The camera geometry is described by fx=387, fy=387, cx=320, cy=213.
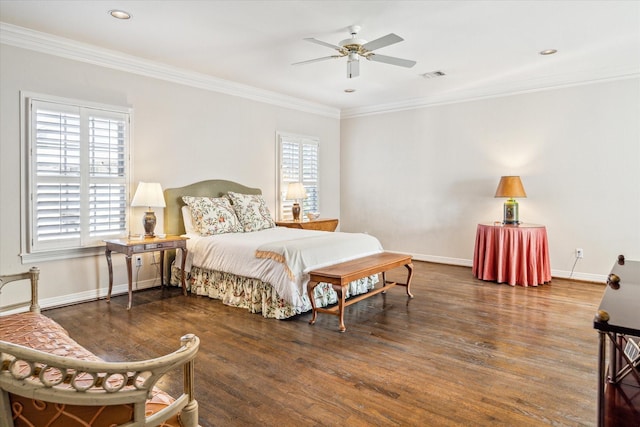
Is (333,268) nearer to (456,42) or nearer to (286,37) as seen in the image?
(286,37)

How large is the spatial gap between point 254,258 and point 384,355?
5.42ft

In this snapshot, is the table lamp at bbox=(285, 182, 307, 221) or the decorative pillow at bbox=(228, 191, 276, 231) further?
the table lamp at bbox=(285, 182, 307, 221)

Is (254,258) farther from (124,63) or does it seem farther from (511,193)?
(511,193)

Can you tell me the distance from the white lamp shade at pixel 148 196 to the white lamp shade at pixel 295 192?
7.39 feet

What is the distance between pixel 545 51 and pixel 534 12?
1.18m

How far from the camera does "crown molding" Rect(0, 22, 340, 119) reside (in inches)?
149

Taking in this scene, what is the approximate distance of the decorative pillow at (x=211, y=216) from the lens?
4797 mm

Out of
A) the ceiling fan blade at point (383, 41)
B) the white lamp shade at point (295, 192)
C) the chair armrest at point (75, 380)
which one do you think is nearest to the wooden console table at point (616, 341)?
the chair armrest at point (75, 380)

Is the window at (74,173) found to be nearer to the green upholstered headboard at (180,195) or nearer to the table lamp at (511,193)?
the green upholstered headboard at (180,195)

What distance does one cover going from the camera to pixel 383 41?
11.2 feet

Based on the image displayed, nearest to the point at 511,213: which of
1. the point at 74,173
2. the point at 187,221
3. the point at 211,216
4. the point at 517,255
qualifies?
the point at 517,255

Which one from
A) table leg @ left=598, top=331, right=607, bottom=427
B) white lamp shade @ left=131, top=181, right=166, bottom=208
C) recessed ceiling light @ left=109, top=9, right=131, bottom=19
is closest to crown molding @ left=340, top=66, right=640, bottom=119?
white lamp shade @ left=131, top=181, right=166, bottom=208

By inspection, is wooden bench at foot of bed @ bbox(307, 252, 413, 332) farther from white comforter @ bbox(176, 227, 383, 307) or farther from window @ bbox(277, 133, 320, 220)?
window @ bbox(277, 133, 320, 220)

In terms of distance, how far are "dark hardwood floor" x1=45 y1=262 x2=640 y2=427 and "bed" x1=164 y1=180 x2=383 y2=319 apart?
0.59 ft
